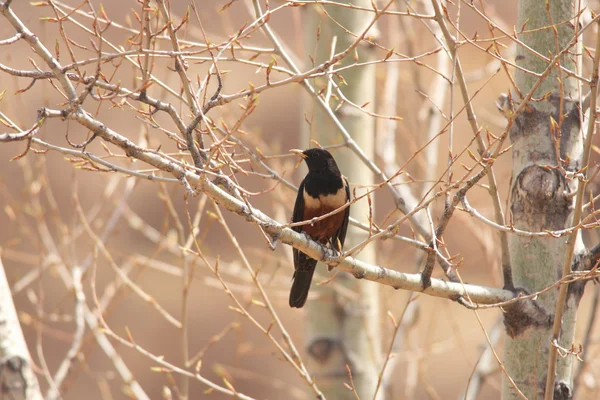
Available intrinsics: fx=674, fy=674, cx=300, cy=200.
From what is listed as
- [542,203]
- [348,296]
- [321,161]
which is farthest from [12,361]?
[542,203]

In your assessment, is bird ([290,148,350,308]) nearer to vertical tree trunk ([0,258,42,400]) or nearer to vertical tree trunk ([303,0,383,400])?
vertical tree trunk ([303,0,383,400])

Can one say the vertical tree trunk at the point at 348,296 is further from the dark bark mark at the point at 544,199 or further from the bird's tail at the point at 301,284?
the dark bark mark at the point at 544,199

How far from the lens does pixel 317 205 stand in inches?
141

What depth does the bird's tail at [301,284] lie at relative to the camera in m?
3.73

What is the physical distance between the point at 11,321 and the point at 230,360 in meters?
7.76

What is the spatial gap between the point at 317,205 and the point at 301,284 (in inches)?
18.6

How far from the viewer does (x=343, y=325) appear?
412 centimetres

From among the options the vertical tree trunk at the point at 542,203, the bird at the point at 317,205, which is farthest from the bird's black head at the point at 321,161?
the vertical tree trunk at the point at 542,203

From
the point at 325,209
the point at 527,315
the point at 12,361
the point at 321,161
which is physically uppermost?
the point at 321,161

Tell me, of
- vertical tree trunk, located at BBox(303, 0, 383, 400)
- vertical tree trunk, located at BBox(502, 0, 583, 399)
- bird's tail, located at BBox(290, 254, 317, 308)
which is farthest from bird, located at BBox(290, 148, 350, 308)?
vertical tree trunk, located at BBox(502, 0, 583, 399)

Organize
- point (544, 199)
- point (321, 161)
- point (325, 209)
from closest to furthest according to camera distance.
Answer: point (544, 199) < point (325, 209) < point (321, 161)

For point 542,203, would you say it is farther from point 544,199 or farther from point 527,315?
point 527,315

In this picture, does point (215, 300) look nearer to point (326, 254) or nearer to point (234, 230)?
point (234, 230)

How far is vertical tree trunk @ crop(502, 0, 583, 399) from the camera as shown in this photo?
2596mm
